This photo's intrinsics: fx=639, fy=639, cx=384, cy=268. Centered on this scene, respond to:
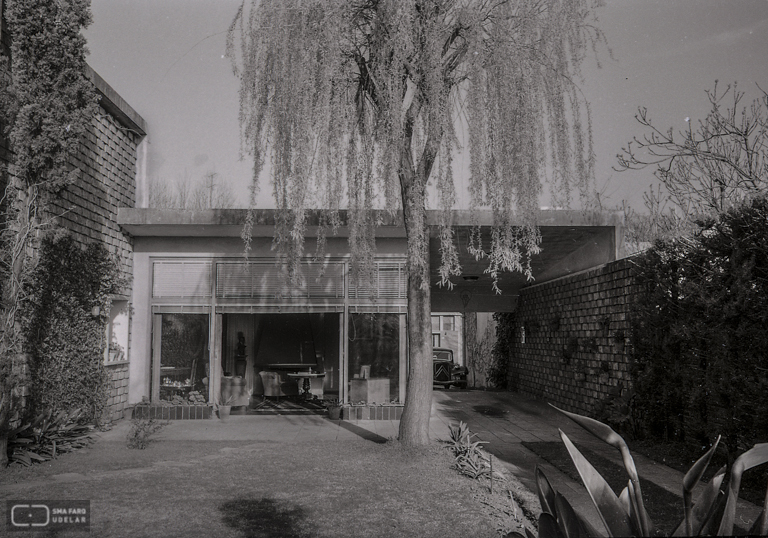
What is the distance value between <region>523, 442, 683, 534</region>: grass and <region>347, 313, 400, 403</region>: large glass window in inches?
118

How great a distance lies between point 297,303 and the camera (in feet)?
38.4

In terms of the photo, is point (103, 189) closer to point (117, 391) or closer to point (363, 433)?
point (117, 391)

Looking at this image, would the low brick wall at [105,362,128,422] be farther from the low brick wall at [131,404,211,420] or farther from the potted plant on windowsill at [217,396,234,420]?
the potted plant on windowsill at [217,396,234,420]

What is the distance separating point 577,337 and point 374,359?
4.22m

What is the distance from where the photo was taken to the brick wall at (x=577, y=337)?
10.5 meters

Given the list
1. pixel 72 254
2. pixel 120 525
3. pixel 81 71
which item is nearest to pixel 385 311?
pixel 72 254

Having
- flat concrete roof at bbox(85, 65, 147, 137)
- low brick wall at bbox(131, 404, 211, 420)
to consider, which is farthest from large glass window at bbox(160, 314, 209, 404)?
flat concrete roof at bbox(85, 65, 147, 137)

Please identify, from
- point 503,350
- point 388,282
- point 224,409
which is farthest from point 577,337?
point 224,409

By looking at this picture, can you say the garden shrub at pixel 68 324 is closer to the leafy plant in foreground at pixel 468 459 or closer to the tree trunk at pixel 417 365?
the tree trunk at pixel 417 365

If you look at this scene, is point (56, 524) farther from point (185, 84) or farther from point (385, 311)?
point (385, 311)

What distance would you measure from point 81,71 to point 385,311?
20.1 feet

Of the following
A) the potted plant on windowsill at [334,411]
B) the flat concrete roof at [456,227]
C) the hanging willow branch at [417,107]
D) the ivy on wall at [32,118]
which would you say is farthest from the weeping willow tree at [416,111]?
the potted plant on windowsill at [334,411]

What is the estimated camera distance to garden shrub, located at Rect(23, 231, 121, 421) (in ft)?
27.4

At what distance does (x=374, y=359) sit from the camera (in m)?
11.4
